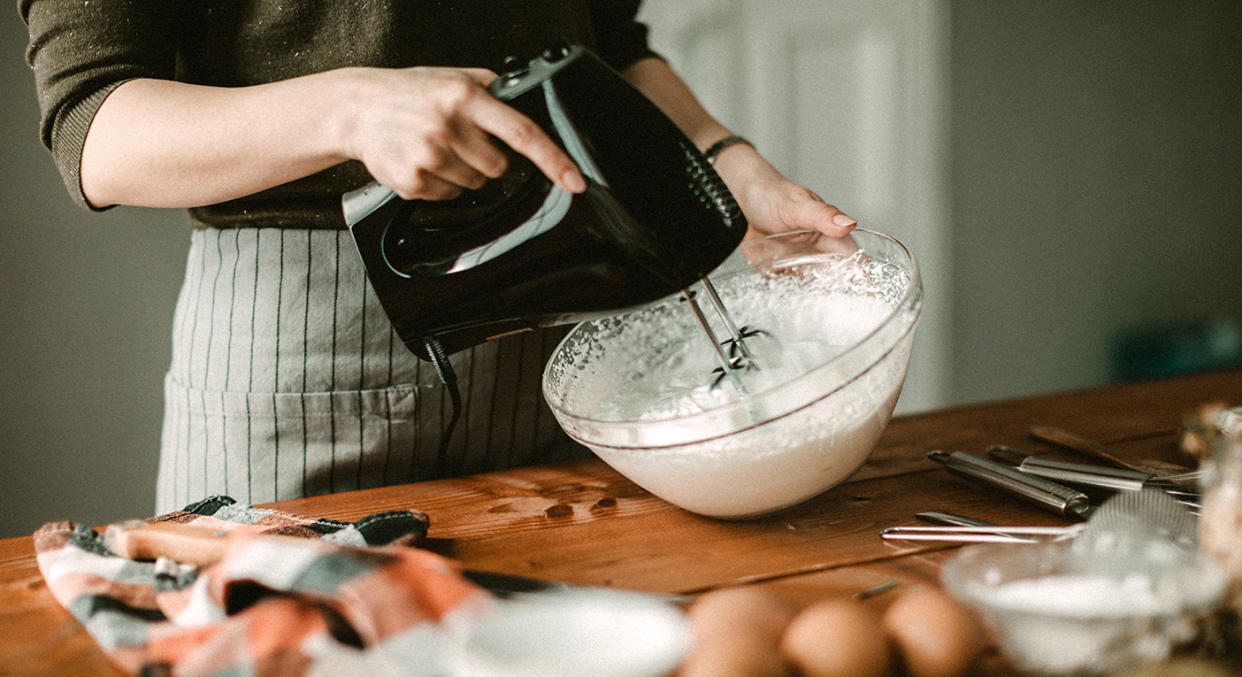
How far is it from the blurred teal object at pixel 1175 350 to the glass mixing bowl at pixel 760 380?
2696mm

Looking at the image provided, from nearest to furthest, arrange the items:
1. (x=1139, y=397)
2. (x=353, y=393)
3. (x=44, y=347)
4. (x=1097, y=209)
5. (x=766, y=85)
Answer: (x=353, y=393) < (x=1139, y=397) < (x=44, y=347) < (x=766, y=85) < (x=1097, y=209)

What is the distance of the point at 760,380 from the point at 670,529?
0.16 m

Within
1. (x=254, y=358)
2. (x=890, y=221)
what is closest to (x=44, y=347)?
(x=254, y=358)

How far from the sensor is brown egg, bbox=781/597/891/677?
49 centimetres

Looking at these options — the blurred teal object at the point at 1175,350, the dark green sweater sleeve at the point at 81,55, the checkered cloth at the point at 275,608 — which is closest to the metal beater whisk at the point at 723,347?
the checkered cloth at the point at 275,608

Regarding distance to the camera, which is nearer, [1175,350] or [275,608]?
[275,608]

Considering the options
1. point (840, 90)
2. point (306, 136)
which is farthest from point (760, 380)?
point (840, 90)

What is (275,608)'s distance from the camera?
530 mm

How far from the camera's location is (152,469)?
187 centimetres

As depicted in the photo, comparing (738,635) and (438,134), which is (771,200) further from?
(738,635)

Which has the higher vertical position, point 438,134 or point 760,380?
point 438,134

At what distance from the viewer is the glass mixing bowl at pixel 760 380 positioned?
27.7 inches

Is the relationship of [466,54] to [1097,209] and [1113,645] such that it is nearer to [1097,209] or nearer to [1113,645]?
[1113,645]

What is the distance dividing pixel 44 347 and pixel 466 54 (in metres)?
1.22
